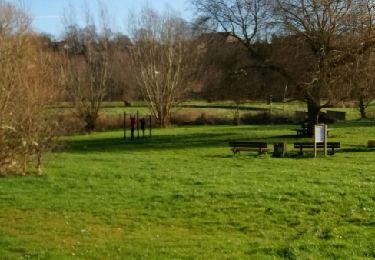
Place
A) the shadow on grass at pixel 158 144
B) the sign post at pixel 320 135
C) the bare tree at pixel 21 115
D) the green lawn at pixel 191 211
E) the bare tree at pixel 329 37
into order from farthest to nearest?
the bare tree at pixel 329 37, the shadow on grass at pixel 158 144, the sign post at pixel 320 135, the bare tree at pixel 21 115, the green lawn at pixel 191 211

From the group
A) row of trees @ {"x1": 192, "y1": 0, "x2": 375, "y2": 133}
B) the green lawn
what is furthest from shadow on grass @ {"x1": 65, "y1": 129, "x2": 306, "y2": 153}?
the green lawn

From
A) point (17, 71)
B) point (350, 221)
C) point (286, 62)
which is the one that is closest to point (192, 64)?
point (286, 62)

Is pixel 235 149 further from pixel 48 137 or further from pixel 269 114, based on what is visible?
pixel 269 114

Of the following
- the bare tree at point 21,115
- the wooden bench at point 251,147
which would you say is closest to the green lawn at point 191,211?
the bare tree at point 21,115

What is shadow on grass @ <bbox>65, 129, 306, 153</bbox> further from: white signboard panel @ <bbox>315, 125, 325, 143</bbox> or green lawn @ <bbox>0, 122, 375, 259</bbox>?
green lawn @ <bbox>0, 122, 375, 259</bbox>

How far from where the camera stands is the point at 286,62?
120 feet

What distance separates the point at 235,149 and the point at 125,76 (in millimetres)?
41253

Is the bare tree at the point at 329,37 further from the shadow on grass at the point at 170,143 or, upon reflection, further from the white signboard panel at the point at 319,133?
the white signboard panel at the point at 319,133

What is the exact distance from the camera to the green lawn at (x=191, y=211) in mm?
9586

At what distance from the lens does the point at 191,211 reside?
1295cm

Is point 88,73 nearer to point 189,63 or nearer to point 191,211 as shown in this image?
point 189,63

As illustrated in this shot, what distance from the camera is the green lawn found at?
9586 mm

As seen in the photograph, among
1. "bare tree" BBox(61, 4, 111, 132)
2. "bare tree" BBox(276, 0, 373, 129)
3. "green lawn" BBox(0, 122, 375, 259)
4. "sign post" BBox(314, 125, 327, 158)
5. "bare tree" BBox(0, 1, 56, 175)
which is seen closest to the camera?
"green lawn" BBox(0, 122, 375, 259)

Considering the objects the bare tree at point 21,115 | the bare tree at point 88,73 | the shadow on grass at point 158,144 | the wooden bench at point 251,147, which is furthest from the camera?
the bare tree at point 88,73
